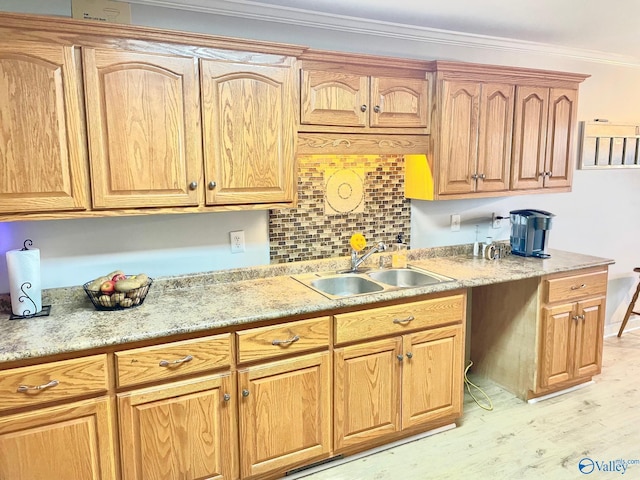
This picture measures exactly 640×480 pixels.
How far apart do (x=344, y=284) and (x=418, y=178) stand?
808 mm

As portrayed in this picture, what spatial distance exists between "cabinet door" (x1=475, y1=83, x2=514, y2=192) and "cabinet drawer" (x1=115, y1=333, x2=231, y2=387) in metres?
1.87

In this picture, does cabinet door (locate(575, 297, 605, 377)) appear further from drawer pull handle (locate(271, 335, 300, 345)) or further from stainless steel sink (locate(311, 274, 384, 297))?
drawer pull handle (locate(271, 335, 300, 345))

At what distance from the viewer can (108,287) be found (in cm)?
206

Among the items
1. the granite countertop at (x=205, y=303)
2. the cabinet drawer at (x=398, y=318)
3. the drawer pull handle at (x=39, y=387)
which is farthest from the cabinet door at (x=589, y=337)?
the drawer pull handle at (x=39, y=387)

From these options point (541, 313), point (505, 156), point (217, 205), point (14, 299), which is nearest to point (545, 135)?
point (505, 156)

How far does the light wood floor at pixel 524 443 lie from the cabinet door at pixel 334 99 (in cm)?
177

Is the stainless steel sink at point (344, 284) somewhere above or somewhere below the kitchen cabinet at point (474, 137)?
below

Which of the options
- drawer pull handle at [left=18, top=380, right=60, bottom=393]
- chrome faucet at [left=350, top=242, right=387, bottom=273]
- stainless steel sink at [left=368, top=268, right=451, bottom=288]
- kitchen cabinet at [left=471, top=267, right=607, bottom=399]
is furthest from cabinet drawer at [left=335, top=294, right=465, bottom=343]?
drawer pull handle at [left=18, top=380, right=60, bottom=393]

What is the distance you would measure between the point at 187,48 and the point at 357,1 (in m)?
0.94

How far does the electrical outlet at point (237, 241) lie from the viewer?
8.43 feet

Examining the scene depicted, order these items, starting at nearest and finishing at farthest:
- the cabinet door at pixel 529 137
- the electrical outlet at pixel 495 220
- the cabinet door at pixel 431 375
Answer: the cabinet door at pixel 431 375
the cabinet door at pixel 529 137
the electrical outlet at pixel 495 220

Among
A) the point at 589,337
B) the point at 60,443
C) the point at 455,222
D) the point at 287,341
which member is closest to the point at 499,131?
the point at 455,222

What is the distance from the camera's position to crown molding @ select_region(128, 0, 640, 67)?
7.73 ft

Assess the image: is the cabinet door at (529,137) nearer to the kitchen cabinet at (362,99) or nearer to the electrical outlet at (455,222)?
the electrical outlet at (455,222)
